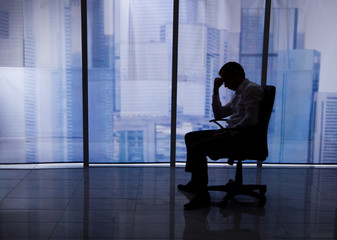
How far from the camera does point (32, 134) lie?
4457 mm

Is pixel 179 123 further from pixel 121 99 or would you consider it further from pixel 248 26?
pixel 248 26

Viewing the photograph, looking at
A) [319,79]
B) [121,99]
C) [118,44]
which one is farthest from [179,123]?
[319,79]

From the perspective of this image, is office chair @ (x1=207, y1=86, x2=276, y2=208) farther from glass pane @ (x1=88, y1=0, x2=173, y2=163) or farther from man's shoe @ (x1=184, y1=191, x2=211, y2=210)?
glass pane @ (x1=88, y1=0, x2=173, y2=163)

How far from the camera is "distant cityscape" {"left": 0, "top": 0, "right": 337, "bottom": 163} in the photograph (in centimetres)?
432

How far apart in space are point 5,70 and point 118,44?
1322mm

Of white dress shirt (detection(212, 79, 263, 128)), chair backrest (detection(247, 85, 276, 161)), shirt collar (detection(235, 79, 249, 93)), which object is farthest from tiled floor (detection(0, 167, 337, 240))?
shirt collar (detection(235, 79, 249, 93))

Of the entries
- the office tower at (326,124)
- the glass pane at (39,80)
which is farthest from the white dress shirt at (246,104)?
the glass pane at (39,80)

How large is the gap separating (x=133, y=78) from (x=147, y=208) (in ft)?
5.67

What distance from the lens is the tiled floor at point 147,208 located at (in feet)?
9.34

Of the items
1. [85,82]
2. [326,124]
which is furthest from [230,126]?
[85,82]

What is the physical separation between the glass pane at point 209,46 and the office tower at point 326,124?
827mm

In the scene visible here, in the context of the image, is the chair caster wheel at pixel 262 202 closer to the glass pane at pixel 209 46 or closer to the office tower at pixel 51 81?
the glass pane at pixel 209 46

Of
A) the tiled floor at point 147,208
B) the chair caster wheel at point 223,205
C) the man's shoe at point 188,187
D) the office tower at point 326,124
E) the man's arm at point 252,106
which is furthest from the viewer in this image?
the office tower at point 326,124

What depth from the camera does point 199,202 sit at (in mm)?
3346
